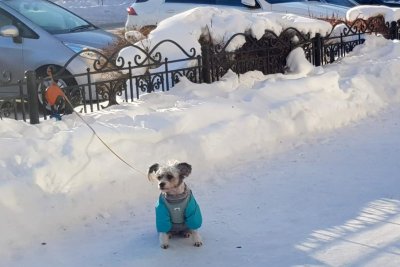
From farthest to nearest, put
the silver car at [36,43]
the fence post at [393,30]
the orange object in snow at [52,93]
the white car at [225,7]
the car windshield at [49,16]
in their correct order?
the white car at [225,7] < the fence post at [393,30] < the car windshield at [49,16] < the silver car at [36,43] < the orange object in snow at [52,93]

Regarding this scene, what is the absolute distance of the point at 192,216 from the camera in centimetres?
424

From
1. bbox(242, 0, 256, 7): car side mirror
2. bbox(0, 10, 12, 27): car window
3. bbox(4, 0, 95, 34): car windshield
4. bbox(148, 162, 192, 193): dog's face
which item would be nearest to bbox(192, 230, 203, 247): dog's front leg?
bbox(148, 162, 192, 193): dog's face

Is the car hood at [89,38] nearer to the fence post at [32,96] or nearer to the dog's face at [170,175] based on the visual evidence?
A: the fence post at [32,96]

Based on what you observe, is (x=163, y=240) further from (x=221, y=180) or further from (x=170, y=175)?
(x=221, y=180)

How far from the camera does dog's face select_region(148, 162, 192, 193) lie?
409 cm

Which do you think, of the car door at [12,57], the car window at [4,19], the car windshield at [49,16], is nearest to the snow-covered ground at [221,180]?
the car door at [12,57]

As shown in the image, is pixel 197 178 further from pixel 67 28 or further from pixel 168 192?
pixel 67 28

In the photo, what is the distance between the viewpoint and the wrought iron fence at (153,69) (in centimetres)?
596

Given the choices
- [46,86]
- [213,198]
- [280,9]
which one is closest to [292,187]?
[213,198]

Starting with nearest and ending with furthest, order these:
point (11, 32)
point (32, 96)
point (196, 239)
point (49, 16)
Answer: point (196, 239) → point (32, 96) → point (11, 32) → point (49, 16)

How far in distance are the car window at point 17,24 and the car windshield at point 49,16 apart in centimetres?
27

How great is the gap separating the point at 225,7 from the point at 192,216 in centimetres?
874

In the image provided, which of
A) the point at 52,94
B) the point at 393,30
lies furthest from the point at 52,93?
the point at 393,30

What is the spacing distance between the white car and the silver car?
2331 millimetres
